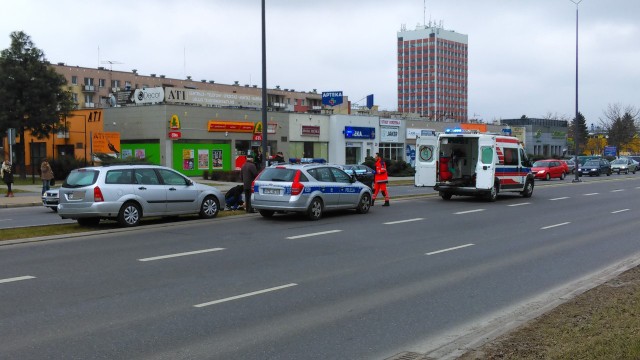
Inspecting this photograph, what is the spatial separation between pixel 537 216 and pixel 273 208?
788 centimetres

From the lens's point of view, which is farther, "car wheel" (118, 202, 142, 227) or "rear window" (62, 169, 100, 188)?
"car wheel" (118, 202, 142, 227)

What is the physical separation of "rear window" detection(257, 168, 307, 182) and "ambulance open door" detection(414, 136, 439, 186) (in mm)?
9177

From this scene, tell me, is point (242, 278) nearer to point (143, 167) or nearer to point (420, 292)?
point (420, 292)

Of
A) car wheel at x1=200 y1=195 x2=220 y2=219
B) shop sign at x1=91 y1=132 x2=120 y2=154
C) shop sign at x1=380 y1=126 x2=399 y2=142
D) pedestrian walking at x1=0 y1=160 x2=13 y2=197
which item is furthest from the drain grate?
shop sign at x1=380 y1=126 x2=399 y2=142

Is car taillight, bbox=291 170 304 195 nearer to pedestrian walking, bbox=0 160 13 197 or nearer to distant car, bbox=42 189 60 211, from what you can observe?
distant car, bbox=42 189 60 211

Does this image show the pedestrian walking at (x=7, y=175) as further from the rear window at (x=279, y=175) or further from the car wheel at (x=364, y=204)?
the car wheel at (x=364, y=204)

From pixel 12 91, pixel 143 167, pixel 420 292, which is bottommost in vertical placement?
pixel 420 292

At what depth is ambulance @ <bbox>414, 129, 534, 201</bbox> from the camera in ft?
78.7

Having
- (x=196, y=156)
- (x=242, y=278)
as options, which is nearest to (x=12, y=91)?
(x=196, y=156)

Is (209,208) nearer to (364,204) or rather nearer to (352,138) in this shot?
(364,204)

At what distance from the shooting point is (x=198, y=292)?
326 inches

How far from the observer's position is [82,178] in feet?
50.2

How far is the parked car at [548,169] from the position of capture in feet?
156

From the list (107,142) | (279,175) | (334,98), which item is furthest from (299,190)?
(334,98)
